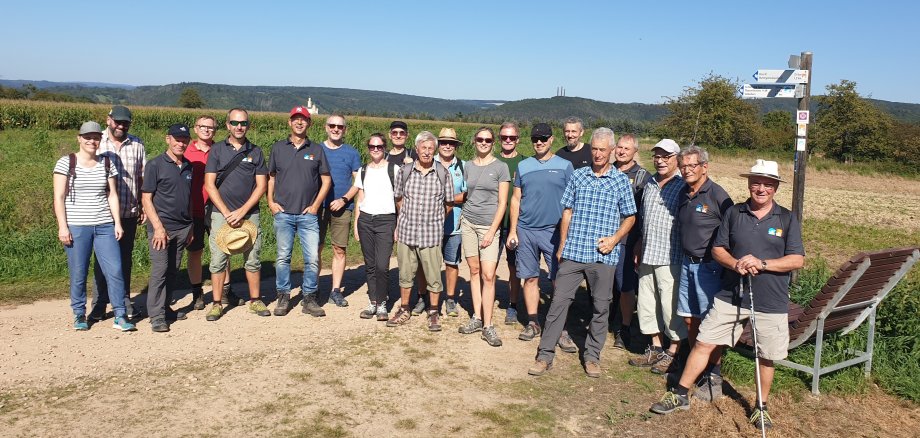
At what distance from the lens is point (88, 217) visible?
595 centimetres

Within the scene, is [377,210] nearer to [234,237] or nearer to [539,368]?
[234,237]

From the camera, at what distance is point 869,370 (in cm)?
548

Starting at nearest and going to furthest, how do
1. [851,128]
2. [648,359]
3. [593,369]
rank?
[593,369] → [648,359] → [851,128]

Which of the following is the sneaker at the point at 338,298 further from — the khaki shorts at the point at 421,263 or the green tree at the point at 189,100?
the green tree at the point at 189,100

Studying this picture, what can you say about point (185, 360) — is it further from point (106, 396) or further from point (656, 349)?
point (656, 349)

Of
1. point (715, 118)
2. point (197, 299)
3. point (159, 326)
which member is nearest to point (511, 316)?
point (197, 299)

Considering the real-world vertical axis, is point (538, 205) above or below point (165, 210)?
above

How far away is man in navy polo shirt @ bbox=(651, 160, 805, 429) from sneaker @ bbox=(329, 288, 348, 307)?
12.0ft

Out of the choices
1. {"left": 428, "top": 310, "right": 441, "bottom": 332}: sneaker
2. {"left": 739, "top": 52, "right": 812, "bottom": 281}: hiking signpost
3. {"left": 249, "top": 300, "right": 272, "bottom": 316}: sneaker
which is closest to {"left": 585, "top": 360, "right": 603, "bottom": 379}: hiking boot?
{"left": 428, "top": 310, "right": 441, "bottom": 332}: sneaker

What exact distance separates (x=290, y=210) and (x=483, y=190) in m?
2.00

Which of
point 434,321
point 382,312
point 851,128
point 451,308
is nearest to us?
point 434,321

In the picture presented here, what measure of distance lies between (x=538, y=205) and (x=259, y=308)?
3.09 m

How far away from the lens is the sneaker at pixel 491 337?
6.14 m

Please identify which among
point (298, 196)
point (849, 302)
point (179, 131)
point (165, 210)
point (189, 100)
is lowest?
point (849, 302)
